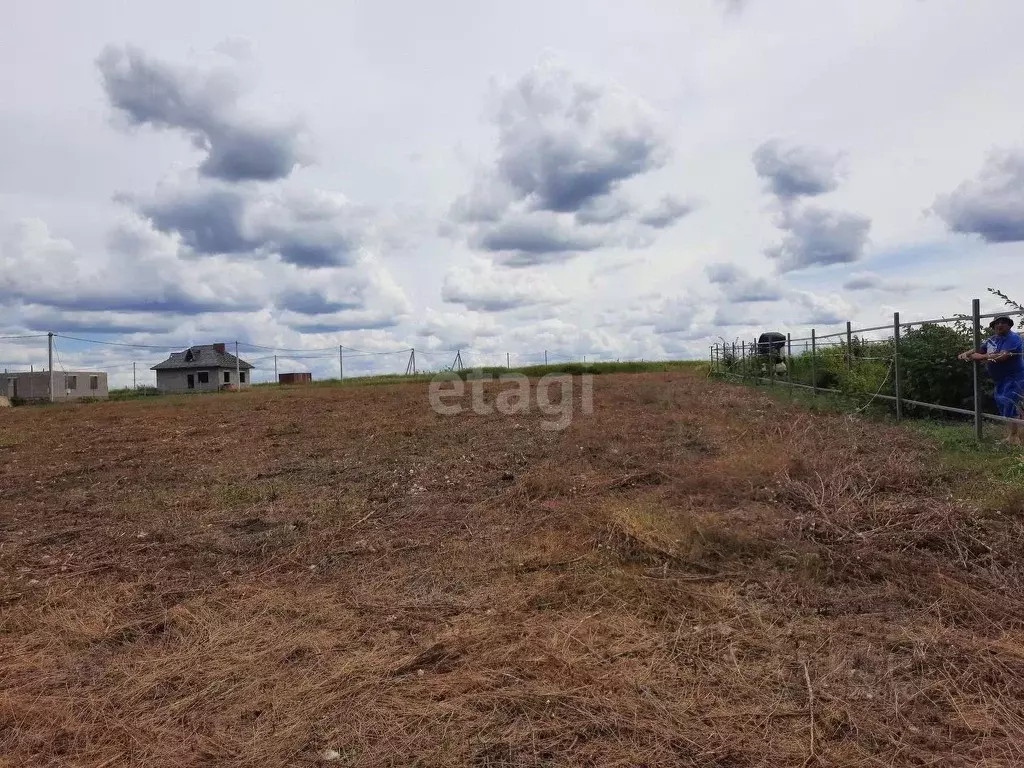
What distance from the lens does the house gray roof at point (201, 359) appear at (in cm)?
4781

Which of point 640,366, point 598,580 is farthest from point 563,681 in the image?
point 640,366

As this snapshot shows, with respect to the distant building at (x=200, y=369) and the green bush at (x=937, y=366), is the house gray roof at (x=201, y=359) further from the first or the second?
the green bush at (x=937, y=366)

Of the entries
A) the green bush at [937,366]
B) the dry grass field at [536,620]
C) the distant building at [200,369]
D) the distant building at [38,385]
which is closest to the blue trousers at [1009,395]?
the dry grass field at [536,620]

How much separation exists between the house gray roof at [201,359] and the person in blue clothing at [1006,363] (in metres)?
47.2

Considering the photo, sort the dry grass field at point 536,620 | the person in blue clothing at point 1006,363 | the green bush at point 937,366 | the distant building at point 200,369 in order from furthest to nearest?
the distant building at point 200,369 < the green bush at point 937,366 < the person in blue clothing at point 1006,363 < the dry grass field at point 536,620

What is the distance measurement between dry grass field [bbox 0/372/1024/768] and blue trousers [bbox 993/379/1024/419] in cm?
126

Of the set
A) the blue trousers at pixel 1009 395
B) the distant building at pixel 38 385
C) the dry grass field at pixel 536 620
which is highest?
the distant building at pixel 38 385

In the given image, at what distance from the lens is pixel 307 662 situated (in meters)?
2.87

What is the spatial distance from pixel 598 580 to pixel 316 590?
1627 mm

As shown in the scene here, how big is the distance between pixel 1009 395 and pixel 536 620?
21.1 feet

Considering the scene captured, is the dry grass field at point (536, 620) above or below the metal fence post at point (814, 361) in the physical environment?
below

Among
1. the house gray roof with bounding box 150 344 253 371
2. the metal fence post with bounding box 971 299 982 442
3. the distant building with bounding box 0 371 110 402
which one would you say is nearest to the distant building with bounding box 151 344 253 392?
the house gray roof with bounding box 150 344 253 371

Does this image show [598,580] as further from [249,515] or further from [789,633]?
[249,515]

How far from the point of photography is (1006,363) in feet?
22.4
